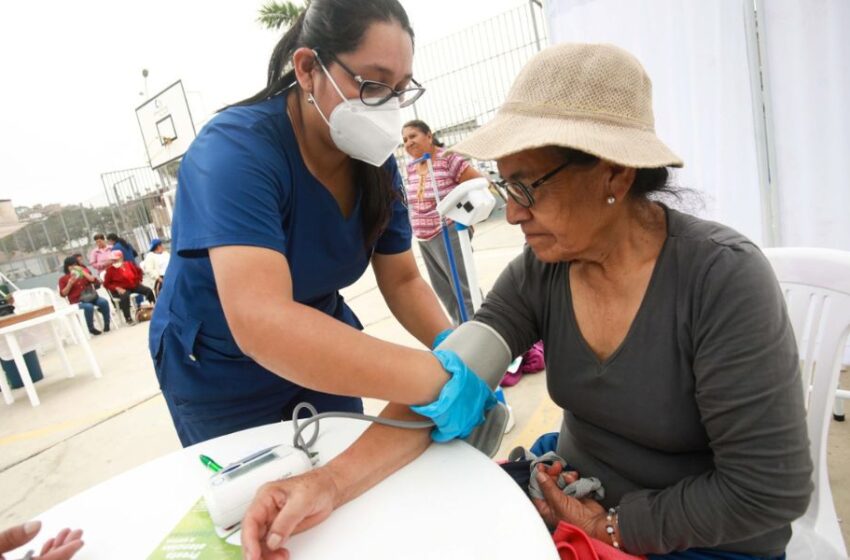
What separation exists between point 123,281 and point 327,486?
8466 mm

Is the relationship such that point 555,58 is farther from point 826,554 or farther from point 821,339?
point 826,554

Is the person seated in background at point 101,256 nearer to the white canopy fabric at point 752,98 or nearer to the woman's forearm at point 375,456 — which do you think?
the white canopy fabric at point 752,98

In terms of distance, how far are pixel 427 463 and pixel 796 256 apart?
0.93 m

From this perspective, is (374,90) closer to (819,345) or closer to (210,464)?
(210,464)

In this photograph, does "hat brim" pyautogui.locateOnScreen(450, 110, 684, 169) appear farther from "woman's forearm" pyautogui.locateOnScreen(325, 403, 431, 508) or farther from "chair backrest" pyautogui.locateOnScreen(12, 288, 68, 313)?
"chair backrest" pyautogui.locateOnScreen(12, 288, 68, 313)

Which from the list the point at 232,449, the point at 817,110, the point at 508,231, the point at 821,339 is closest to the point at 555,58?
the point at 821,339

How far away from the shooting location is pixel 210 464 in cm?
94

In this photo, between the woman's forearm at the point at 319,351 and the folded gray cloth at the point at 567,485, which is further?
the folded gray cloth at the point at 567,485

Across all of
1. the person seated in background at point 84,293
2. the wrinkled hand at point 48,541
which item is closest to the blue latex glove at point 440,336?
the wrinkled hand at point 48,541

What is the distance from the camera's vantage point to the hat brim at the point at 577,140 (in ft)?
2.42

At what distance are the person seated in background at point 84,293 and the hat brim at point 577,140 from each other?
27.7 ft

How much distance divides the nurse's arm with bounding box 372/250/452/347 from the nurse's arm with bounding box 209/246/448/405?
0.48 m

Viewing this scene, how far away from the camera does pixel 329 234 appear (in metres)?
1.12

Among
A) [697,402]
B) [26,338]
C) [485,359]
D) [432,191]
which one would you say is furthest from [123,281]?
[697,402]
